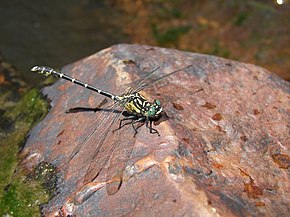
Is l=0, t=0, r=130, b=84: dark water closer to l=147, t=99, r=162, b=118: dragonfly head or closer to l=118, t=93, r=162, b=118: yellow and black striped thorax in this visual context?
l=118, t=93, r=162, b=118: yellow and black striped thorax

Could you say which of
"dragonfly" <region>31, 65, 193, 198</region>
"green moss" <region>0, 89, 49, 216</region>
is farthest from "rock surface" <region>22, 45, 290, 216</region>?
"green moss" <region>0, 89, 49, 216</region>

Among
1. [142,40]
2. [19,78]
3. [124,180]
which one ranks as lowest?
[142,40]

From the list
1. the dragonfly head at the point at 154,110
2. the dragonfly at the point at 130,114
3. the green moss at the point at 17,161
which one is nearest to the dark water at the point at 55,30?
the green moss at the point at 17,161

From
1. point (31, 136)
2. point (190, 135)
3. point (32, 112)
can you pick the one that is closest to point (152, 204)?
point (190, 135)

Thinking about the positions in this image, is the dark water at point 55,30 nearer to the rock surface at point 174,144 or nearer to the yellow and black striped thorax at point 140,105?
the rock surface at point 174,144

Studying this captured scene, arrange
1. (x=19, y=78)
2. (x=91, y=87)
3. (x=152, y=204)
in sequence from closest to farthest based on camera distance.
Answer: (x=152, y=204), (x=91, y=87), (x=19, y=78)

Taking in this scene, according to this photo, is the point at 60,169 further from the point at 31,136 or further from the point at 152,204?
the point at 152,204

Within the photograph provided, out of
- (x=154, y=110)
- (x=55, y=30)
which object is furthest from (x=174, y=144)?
(x=55, y=30)
